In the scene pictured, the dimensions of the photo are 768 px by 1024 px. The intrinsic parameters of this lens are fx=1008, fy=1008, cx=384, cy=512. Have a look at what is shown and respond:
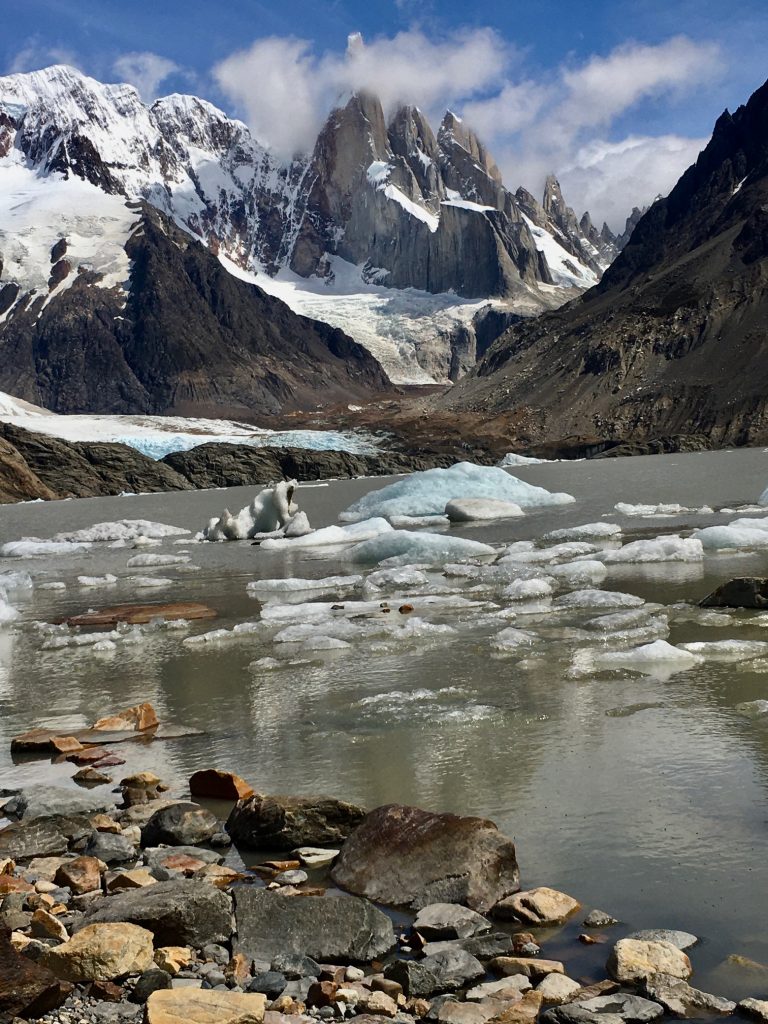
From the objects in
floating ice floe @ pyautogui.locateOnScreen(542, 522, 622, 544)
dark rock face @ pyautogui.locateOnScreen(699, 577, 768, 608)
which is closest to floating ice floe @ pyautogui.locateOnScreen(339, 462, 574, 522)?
floating ice floe @ pyautogui.locateOnScreen(542, 522, 622, 544)

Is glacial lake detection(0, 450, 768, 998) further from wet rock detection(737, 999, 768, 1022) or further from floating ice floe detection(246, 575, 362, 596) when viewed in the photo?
floating ice floe detection(246, 575, 362, 596)

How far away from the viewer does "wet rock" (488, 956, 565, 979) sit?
4.02m

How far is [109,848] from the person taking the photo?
5539mm

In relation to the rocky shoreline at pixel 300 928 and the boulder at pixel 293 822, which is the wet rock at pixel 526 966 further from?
the boulder at pixel 293 822

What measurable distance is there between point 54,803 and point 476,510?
2898 cm

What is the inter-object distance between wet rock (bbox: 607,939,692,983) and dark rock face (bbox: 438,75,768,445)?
116270 millimetres

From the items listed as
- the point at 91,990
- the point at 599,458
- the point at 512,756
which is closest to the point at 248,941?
the point at 91,990

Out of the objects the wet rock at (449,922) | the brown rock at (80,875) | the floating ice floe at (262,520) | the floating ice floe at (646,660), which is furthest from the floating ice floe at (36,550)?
the wet rock at (449,922)

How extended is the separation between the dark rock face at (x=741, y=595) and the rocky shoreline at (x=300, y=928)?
8.01m

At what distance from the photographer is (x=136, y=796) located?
21.6 feet

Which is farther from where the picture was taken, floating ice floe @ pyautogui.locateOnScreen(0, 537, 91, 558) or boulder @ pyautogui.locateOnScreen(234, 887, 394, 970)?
floating ice floe @ pyautogui.locateOnScreen(0, 537, 91, 558)

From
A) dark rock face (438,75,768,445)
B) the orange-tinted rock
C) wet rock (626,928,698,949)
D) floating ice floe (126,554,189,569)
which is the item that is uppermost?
dark rock face (438,75,768,445)

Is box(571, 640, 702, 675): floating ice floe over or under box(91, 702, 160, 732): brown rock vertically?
over

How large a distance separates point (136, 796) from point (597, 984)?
11.9 feet
